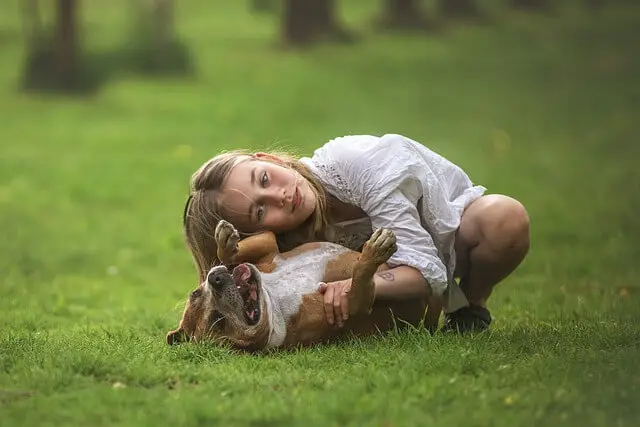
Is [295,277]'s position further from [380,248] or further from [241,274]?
[380,248]

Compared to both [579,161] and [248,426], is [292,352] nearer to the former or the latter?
[248,426]

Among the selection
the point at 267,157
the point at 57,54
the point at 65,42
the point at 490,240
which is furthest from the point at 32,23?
the point at 490,240

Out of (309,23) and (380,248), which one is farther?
(309,23)

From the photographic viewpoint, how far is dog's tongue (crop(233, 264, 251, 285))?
15.2ft

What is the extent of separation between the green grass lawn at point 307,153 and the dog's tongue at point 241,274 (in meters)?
0.29

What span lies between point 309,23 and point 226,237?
13.8 m

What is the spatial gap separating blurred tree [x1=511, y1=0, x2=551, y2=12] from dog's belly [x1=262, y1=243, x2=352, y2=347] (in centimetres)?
1709

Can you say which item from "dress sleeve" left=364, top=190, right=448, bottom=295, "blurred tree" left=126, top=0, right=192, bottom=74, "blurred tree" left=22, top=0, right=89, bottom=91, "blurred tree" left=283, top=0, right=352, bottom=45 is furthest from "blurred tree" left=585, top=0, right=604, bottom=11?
"dress sleeve" left=364, top=190, right=448, bottom=295

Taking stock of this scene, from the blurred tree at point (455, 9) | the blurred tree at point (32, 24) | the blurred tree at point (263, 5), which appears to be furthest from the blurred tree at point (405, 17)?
the blurred tree at point (32, 24)

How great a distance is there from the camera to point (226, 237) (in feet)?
14.9

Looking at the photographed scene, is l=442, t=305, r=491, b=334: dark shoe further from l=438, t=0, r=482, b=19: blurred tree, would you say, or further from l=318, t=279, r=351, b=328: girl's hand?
l=438, t=0, r=482, b=19: blurred tree

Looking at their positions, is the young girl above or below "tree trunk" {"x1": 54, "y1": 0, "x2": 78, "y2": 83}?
above

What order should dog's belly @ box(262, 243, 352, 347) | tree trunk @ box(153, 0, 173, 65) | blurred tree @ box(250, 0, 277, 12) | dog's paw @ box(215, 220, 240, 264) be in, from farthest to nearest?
1. blurred tree @ box(250, 0, 277, 12)
2. tree trunk @ box(153, 0, 173, 65)
3. dog's belly @ box(262, 243, 352, 347)
4. dog's paw @ box(215, 220, 240, 264)

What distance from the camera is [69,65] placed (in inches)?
632
